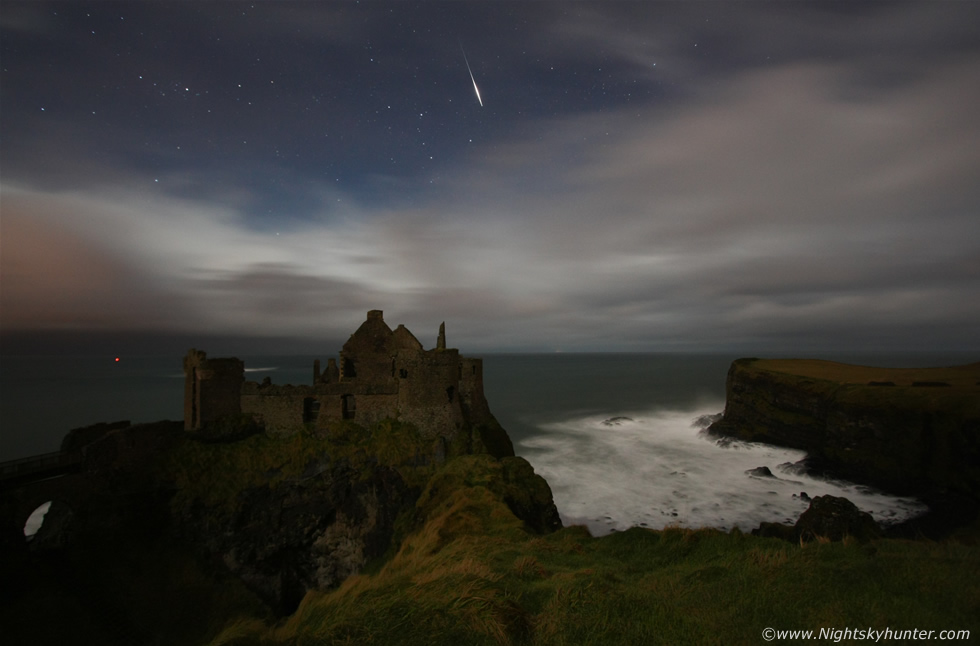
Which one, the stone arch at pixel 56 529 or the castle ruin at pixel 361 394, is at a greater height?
the castle ruin at pixel 361 394

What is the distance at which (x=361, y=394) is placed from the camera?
2683 centimetres

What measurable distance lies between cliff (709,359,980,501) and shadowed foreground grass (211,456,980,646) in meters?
41.3

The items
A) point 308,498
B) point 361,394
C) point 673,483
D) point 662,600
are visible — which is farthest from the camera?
point 673,483

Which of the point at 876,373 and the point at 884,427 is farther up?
the point at 876,373

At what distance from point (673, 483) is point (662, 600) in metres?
41.0

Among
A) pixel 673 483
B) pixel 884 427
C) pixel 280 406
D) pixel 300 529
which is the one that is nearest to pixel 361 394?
pixel 280 406

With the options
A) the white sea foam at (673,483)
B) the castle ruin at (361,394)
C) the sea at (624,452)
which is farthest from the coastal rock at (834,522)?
the castle ruin at (361,394)

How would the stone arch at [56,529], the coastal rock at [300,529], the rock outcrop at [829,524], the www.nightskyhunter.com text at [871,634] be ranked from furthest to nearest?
the coastal rock at [300,529]
the stone arch at [56,529]
the rock outcrop at [829,524]
the www.nightskyhunter.com text at [871,634]

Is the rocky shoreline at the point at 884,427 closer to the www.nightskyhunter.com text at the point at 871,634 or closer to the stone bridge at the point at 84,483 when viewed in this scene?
the www.nightskyhunter.com text at the point at 871,634

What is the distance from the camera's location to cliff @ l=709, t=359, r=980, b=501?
120 ft

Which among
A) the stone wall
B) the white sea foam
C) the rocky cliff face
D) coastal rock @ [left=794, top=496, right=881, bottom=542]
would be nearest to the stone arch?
the rocky cliff face

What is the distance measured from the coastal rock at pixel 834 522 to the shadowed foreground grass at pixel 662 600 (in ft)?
34.6

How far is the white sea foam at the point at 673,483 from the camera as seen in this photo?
34688 millimetres

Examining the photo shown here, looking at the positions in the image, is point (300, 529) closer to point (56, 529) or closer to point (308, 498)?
point (308, 498)
